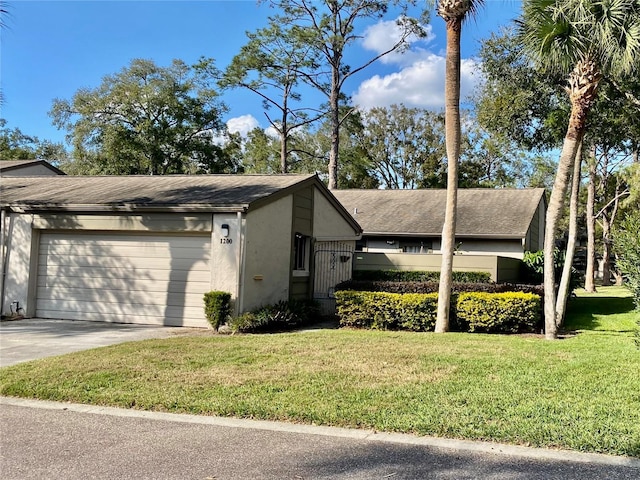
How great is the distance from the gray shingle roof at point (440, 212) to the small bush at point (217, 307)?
10847 mm

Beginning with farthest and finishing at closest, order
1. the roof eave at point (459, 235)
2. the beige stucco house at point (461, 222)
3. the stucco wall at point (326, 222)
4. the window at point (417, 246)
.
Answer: the window at point (417, 246) < the beige stucco house at point (461, 222) < the roof eave at point (459, 235) < the stucco wall at point (326, 222)

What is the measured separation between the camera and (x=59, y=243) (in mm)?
12969

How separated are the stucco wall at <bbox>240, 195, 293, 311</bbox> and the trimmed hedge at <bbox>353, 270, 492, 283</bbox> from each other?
2451 mm

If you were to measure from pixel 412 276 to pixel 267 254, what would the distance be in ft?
13.3

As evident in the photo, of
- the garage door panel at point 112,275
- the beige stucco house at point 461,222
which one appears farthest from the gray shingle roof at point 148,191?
the beige stucco house at point 461,222

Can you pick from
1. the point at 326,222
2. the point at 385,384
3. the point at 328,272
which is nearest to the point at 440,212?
the point at 326,222

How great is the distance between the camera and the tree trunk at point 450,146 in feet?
36.4

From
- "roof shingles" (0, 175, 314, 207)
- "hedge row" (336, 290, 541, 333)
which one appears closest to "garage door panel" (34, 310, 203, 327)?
"roof shingles" (0, 175, 314, 207)

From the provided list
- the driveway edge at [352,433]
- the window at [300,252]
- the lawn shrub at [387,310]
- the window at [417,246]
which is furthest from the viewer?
the window at [417,246]

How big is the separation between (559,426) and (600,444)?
429mm

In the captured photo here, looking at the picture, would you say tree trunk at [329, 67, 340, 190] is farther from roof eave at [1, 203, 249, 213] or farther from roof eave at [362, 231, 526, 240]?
roof eave at [1, 203, 249, 213]

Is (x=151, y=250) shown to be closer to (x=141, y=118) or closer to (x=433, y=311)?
(x=433, y=311)

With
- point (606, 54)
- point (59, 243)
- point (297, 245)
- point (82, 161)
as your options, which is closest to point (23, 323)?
point (59, 243)

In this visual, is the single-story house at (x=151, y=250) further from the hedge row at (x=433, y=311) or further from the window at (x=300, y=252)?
the hedge row at (x=433, y=311)
